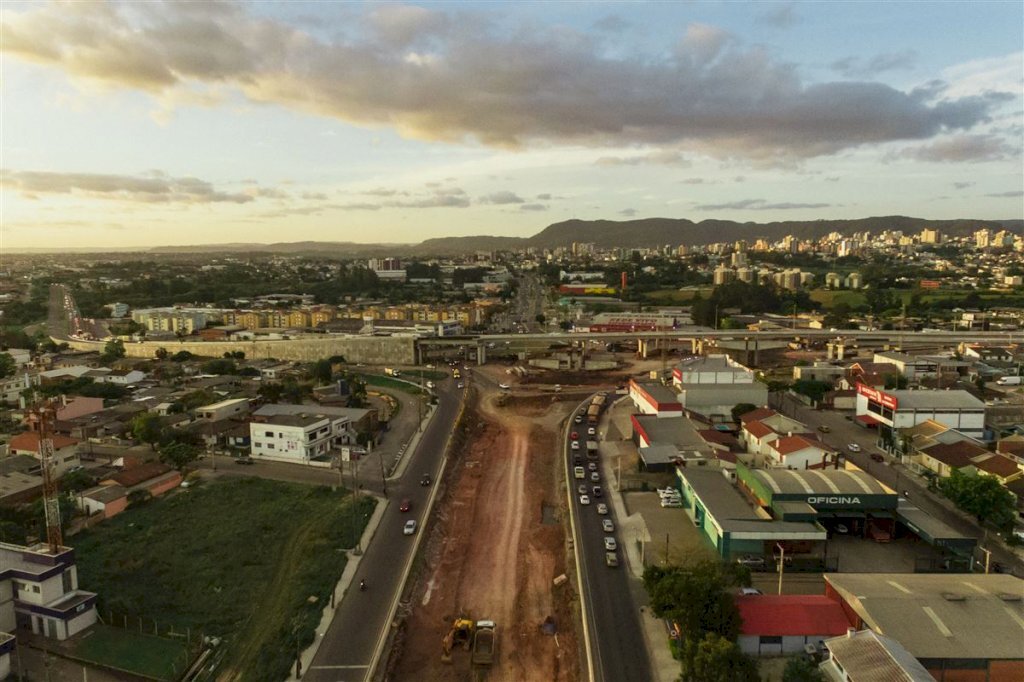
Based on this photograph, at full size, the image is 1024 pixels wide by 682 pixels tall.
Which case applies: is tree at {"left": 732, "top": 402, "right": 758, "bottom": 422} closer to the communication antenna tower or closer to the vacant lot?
the vacant lot

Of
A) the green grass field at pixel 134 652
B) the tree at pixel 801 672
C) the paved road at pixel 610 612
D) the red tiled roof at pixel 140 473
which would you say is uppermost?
the red tiled roof at pixel 140 473

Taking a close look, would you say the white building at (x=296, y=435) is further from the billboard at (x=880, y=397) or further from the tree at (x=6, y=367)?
the billboard at (x=880, y=397)

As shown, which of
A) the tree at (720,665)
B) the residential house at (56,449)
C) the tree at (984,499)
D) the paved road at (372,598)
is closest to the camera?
the tree at (720,665)

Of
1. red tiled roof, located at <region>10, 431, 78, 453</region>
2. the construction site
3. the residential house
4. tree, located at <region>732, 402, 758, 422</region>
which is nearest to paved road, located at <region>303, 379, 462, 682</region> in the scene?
the construction site

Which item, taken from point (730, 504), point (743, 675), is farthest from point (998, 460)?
point (743, 675)

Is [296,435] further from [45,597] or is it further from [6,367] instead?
[6,367]

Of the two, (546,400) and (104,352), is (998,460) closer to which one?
(546,400)

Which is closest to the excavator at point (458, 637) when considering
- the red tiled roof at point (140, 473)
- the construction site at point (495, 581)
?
the construction site at point (495, 581)
